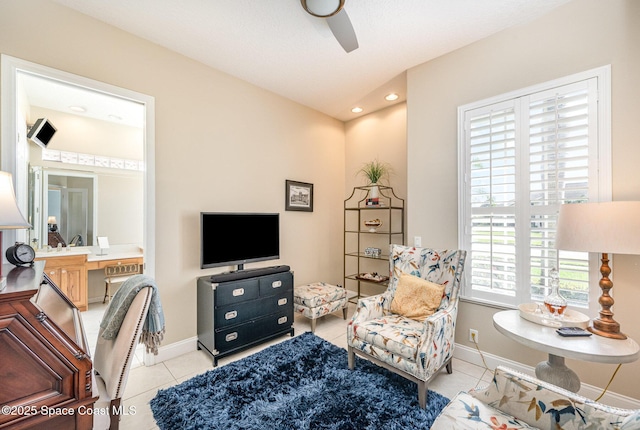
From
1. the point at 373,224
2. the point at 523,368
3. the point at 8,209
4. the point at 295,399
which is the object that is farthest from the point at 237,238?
the point at 523,368

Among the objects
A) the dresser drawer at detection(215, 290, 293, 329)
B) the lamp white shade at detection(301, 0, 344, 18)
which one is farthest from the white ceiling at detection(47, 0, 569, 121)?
the dresser drawer at detection(215, 290, 293, 329)

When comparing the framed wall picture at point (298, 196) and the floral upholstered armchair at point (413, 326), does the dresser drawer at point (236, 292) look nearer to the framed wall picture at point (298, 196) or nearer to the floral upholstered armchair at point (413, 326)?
the floral upholstered armchair at point (413, 326)

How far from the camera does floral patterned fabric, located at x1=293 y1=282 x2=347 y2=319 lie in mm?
3148

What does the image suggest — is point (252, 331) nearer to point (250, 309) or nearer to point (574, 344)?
point (250, 309)

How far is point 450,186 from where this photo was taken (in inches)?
105

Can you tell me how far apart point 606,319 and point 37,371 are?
9.25 feet

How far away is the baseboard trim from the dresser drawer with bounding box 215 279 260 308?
2043mm

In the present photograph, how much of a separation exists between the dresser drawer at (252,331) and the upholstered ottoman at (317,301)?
0.71ft

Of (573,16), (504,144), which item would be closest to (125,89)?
(504,144)

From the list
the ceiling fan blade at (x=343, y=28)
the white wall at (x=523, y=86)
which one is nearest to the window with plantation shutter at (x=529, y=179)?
the white wall at (x=523, y=86)

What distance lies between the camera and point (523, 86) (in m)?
2.26

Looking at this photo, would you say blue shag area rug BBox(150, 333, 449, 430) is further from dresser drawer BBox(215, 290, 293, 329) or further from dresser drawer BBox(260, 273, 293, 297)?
dresser drawer BBox(260, 273, 293, 297)

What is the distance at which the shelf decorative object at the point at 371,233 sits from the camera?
369 cm

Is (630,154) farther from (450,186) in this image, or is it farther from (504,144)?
(450,186)
